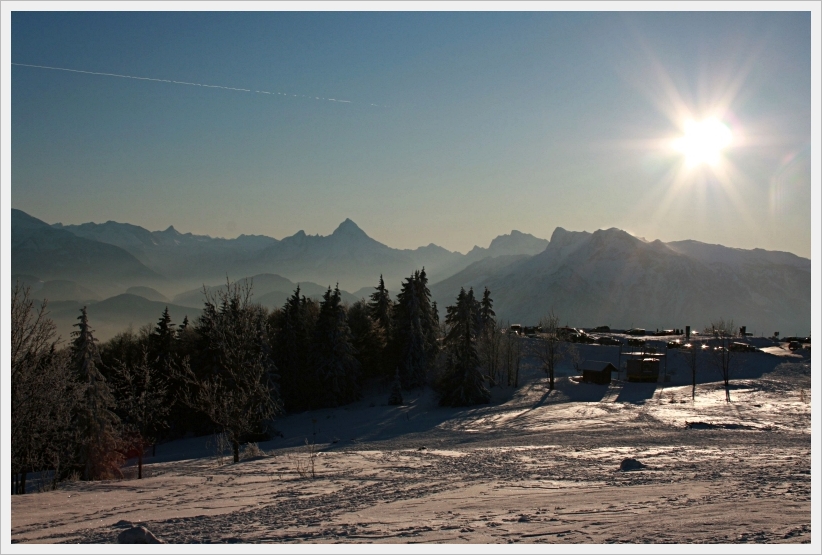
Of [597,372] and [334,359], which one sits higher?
[334,359]

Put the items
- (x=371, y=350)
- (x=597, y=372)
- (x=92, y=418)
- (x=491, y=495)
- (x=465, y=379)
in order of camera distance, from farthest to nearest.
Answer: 1. (x=371, y=350)
2. (x=597, y=372)
3. (x=465, y=379)
4. (x=92, y=418)
5. (x=491, y=495)

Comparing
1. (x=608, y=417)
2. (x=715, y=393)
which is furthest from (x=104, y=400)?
(x=715, y=393)

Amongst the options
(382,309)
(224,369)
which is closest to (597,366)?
(382,309)

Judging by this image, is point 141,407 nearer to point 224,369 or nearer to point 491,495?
point 224,369

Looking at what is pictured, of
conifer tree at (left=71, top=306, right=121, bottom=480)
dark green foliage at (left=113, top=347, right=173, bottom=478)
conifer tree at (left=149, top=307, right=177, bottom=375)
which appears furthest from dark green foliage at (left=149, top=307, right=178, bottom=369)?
conifer tree at (left=71, top=306, right=121, bottom=480)

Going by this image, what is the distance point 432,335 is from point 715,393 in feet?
100

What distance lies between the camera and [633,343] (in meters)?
81.6

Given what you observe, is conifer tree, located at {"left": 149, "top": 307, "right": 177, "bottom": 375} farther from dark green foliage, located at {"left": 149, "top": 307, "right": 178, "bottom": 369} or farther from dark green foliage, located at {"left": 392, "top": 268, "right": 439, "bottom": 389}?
A: dark green foliage, located at {"left": 392, "top": 268, "right": 439, "bottom": 389}

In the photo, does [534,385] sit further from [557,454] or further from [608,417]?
[557,454]

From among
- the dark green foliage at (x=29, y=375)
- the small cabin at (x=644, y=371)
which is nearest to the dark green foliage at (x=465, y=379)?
the small cabin at (x=644, y=371)

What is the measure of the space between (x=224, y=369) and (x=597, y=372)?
116 feet

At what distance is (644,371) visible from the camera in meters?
60.3

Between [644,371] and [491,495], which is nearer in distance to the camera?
[491,495]

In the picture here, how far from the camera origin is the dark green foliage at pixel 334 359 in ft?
196
